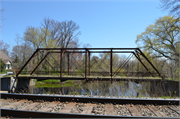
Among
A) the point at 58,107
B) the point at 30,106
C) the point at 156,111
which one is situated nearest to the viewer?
the point at 156,111

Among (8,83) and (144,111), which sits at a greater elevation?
(144,111)

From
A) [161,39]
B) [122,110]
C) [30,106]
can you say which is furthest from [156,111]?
[161,39]

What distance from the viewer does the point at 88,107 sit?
4.85 metres

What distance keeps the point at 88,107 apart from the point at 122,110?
1.18 metres

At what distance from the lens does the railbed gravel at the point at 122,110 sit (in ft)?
14.2

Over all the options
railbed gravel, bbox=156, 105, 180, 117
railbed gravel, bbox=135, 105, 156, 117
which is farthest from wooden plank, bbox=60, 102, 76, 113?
railbed gravel, bbox=156, 105, 180, 117

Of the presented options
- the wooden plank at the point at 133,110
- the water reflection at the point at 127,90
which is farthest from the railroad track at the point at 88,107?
the water reflection at the point at 127,90

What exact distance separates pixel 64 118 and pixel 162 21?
29.1m

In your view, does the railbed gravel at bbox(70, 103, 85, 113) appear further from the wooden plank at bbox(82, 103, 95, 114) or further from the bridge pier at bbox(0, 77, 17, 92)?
the bridge pier at bbox(0, 77, 17, 92)

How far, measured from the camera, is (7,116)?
424cm

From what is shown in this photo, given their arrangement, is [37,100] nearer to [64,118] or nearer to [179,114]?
[64,118]

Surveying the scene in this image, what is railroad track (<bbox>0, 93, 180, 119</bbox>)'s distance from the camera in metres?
4.18

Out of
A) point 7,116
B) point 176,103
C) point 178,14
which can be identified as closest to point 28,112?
point 7,116

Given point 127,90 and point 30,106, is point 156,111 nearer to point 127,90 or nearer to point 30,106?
point 127,90
